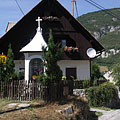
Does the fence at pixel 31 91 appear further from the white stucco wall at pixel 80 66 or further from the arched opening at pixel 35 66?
the white stucco wall at pixel 80 66

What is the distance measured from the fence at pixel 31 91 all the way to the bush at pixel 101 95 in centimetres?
510

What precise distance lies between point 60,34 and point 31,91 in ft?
28.6

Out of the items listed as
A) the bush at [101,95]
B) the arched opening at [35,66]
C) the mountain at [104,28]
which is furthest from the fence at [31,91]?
the mountain at [104,28]

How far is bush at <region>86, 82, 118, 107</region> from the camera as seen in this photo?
16297mm

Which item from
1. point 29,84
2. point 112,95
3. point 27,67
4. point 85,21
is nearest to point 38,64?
point 27,67

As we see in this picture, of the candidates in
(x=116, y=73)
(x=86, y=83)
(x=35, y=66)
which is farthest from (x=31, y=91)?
(x=116, y=73)

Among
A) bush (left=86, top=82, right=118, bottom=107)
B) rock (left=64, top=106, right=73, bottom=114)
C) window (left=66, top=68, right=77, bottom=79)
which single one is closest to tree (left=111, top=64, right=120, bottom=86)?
bush (left=86, top=82, right=118, bottom=107)

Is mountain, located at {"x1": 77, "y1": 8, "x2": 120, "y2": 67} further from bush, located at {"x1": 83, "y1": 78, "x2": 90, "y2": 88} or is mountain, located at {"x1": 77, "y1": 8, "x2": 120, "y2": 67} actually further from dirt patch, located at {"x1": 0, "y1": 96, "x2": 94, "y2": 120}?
dirt patch, located at {"x1": 0, "y1": 96, "x2": 94, "y2": 120}

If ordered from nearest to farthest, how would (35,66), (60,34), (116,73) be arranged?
(35,66) < (60,34) < (116,73)

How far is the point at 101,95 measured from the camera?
16.7 meters

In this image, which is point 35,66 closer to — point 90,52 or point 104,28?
point 90,52

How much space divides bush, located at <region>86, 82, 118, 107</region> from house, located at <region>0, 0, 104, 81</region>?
2.38 meters

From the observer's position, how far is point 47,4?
61.2 feet

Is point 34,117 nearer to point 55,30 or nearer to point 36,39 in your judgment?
point 36,39
